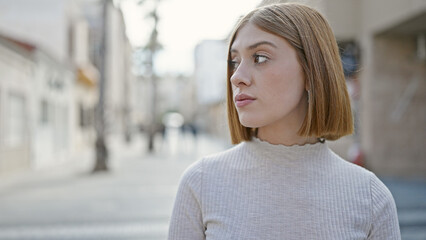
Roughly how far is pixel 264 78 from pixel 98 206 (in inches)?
309

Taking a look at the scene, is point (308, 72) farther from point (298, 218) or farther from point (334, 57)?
point (298, 218)

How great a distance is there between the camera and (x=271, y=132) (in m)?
1.59

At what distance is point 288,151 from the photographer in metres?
1.55

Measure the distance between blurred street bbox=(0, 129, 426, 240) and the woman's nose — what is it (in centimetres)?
514

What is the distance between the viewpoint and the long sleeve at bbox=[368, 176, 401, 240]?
147cm

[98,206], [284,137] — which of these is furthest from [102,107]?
[284,137]

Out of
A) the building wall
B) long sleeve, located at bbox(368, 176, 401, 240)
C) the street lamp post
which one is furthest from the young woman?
the street lamp post

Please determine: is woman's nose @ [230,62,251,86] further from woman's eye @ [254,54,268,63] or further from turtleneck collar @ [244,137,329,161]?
turtleneck collar @ [244,137,329,161]

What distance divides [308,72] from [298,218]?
0.44 metres

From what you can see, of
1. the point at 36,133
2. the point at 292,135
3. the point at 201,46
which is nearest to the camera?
the point at 292,135

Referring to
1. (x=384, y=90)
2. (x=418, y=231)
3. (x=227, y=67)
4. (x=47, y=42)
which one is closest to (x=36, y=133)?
(x=47, y=42)

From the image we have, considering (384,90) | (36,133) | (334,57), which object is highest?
(334,57)

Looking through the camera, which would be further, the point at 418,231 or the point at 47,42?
the point at 47,42

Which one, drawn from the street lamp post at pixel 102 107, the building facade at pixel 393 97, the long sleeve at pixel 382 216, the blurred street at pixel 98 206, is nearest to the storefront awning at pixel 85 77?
the street lamp post at pixel 102 107
